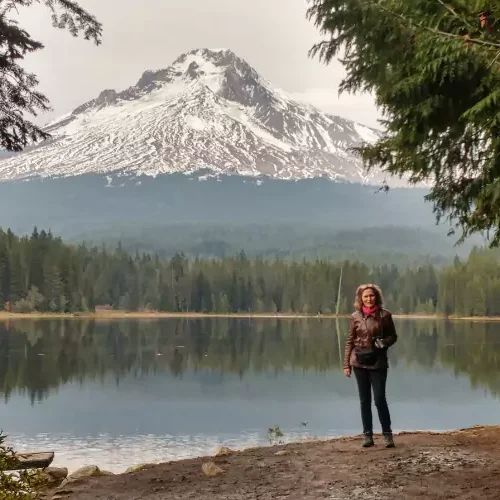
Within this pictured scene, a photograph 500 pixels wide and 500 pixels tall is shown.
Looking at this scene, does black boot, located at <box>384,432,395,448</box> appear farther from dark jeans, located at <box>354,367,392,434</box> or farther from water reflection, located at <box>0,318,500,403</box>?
water reflection, located at <box>0,318,500,403</box>

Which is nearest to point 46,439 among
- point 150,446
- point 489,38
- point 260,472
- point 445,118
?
point 150,446

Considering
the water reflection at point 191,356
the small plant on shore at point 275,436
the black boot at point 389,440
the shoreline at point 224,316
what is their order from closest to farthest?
1. the black boot at point 389,440
2. the small plant on shore at point 275,436
3. the water reflection at point 191,356
4. the shoreline at point 224,316

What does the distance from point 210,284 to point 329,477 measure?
131431 mm

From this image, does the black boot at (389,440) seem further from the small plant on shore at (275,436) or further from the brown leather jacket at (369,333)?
the small plant on shore at (275,436)

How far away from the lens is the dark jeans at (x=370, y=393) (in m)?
10.5

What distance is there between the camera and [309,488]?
8305 mm

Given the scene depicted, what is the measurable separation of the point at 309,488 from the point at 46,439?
16335 mm

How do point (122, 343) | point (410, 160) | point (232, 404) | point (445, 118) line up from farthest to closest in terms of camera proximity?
1. point (122, 343)
2. point (232, 404)
3. point (410, 160)
4. point (445, 118)

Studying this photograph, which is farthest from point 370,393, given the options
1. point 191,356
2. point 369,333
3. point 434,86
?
point 191,356

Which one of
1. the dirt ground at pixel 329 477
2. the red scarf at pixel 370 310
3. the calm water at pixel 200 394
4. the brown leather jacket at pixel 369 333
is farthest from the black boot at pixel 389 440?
the calm water at pixel 200 394

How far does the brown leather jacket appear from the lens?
10414mm

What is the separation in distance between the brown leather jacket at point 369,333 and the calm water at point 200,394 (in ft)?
30.7

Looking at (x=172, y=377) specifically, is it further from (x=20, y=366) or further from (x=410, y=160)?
(x=410, y=160)

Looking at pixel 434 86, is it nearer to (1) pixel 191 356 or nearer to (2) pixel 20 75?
(2) pixel 20 75
